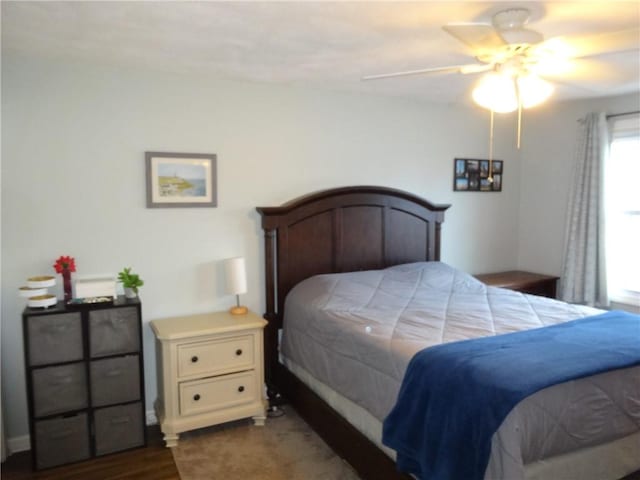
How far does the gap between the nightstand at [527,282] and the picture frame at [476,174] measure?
824 mm

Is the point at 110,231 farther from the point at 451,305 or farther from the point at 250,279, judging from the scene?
Answer: the point at 451,305

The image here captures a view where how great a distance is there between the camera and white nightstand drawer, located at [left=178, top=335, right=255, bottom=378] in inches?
112

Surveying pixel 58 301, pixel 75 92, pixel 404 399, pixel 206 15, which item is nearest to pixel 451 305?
pixel 404 399

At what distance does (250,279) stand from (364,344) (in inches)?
49.9

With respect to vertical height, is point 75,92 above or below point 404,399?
above

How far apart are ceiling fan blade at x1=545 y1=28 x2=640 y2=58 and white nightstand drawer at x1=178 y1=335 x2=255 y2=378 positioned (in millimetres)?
2288

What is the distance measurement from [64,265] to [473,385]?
89.7 inches

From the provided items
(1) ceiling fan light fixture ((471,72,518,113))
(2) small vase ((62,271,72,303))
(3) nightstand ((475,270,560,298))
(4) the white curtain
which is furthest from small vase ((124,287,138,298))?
(4) the white curtain

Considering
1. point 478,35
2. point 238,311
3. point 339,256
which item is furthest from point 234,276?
point 478,35

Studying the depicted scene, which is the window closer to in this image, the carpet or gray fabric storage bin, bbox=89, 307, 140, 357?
the carpet

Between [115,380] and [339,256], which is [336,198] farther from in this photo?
[115,380]

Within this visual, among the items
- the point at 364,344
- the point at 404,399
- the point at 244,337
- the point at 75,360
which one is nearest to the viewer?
the point at 404,399

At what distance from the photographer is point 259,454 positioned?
8.91ft

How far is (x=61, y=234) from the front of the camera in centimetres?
282
